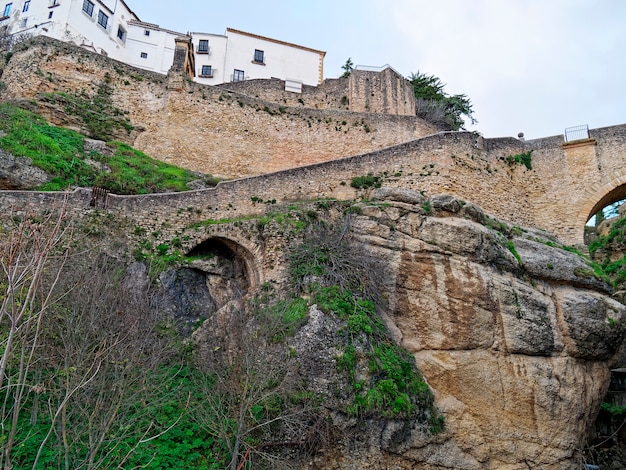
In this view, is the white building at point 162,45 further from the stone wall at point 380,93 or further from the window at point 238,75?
the stone wall at point 380,93

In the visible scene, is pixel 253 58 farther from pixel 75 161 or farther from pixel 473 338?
pixel 473 338

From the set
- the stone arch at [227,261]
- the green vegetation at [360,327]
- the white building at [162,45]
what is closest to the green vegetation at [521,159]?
the green vegetation at [360,327]

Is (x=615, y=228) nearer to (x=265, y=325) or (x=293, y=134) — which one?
(x=293, y=134)

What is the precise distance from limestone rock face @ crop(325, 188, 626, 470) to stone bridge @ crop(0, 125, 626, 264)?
2.38 m

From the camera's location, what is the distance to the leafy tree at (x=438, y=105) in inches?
1105

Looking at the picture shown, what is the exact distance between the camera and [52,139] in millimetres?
16547

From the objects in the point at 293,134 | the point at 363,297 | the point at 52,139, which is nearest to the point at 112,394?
the point at 363,297

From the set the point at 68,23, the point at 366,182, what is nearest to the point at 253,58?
the point at 68,23

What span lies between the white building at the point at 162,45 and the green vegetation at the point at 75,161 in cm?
1635

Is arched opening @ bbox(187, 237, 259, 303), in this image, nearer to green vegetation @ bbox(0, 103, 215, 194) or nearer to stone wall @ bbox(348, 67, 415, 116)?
green vegetation @ bbox(0, 103, 215, 194)

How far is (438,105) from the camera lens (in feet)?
96.0

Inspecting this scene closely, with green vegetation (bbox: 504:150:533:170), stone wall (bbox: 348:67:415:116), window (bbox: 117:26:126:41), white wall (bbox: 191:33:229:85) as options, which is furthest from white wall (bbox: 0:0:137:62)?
green vegetation (bbox: 504:150:533:170)

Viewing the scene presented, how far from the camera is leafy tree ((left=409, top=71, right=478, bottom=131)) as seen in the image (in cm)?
2808

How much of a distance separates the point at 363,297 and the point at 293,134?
12.6 metres
